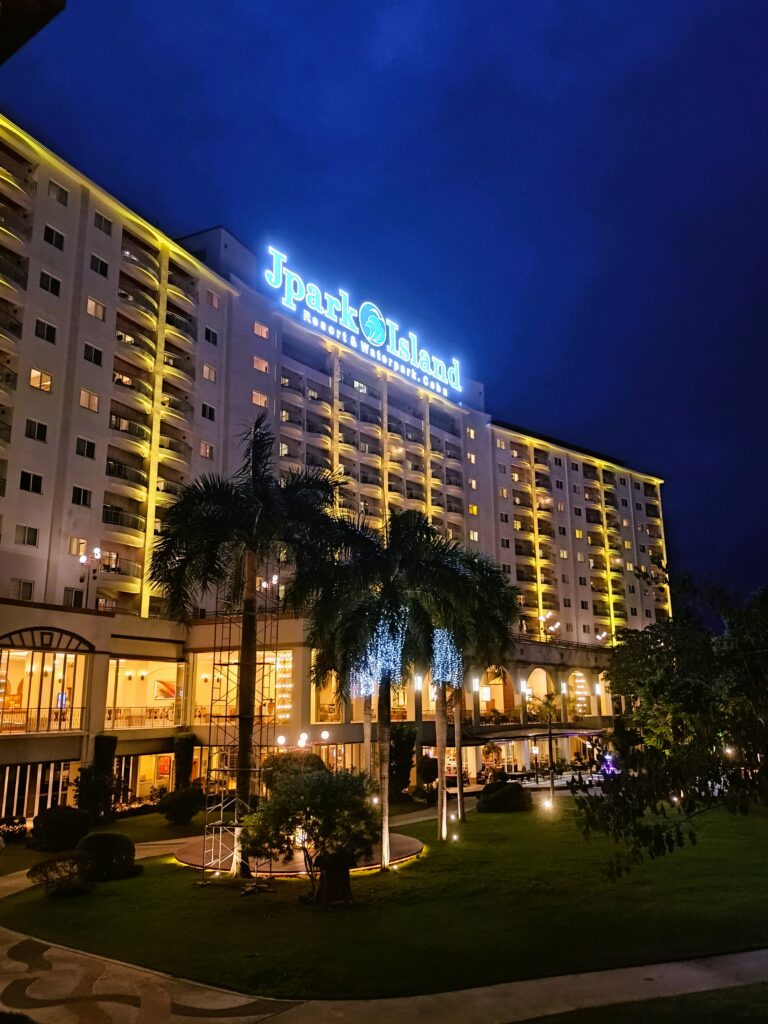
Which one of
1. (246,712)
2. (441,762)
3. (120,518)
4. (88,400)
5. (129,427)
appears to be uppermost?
(88,400)

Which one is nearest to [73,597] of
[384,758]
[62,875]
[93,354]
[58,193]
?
[93,354]

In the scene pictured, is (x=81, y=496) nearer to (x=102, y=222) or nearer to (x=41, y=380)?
(x=41, y=380)

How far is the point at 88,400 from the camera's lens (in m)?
52.5

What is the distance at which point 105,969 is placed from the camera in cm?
1586

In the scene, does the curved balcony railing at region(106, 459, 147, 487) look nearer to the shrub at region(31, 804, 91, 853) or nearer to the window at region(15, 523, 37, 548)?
the window at region(15, 523, 37, 548)

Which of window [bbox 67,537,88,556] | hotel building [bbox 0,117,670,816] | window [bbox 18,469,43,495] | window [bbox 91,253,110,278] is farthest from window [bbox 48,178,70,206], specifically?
window [bbox 67,537,88,556]

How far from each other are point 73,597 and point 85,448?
9861mm

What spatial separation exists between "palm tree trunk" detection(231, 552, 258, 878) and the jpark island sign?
5181 cm

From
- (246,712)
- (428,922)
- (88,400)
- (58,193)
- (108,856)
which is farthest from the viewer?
(88,400)

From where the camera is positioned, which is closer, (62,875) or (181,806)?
(62,875)

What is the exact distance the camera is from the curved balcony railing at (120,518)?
5309 cm

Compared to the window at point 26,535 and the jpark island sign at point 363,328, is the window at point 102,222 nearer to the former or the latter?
the jpark island sign at point 363,328

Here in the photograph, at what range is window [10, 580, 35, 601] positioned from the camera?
45922mm

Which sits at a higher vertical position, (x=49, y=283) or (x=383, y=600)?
(x=49, y=283)
